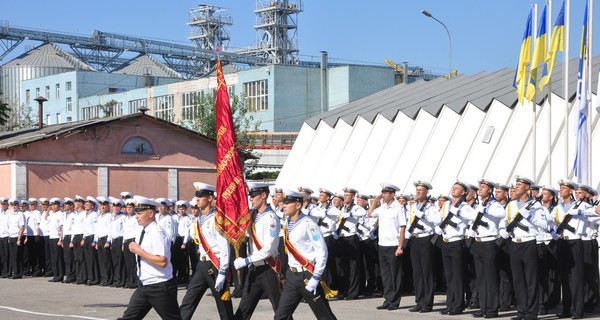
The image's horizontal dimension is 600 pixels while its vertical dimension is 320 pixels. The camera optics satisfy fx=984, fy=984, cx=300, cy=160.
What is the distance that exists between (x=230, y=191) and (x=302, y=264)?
4.37ft

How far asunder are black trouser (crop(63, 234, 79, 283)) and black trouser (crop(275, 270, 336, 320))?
13.3 m

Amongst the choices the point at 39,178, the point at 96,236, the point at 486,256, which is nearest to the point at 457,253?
the point at 486,256

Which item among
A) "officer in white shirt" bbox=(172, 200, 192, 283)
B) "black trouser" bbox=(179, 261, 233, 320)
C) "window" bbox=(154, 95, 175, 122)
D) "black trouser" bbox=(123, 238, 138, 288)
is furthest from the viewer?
"window" bbox=(154, 95, 175, 122)

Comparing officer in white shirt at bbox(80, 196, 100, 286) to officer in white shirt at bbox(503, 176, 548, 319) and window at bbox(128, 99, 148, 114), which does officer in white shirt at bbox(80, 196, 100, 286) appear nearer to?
officer in white shirt at bbox(503, 176, 548, 319)

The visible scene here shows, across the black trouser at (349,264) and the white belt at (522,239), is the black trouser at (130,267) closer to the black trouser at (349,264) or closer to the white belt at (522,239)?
the black trouser at (349,264)

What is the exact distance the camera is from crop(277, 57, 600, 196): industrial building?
21562 millimetres

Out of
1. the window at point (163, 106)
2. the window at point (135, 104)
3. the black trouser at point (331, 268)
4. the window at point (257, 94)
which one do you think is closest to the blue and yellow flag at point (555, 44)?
the black trouser at point (331, 268)

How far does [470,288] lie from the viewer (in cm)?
1534

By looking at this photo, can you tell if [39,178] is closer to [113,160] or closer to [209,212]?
[113,160]

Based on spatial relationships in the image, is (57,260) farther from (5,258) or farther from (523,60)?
(523,60)

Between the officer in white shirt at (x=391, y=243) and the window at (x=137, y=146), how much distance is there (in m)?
19.1

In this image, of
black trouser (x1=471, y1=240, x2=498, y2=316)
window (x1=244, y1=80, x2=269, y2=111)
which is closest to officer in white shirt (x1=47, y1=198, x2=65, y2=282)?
black trouser (x1=471, y1=240, x2=498, y2=316)

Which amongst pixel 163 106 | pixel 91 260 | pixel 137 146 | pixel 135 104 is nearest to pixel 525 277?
pixel 91 260

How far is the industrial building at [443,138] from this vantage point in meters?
21.6
